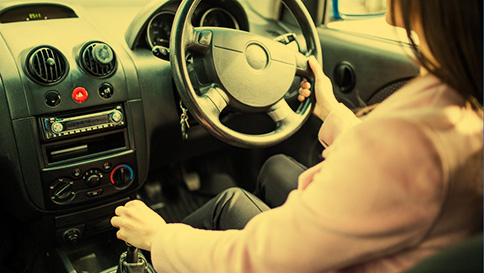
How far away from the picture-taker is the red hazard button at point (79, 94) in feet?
4.40

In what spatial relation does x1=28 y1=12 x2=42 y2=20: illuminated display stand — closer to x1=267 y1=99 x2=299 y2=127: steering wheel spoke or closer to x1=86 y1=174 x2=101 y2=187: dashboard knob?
x1=86 y1=174 x2=101 y2=187: dashboard knob

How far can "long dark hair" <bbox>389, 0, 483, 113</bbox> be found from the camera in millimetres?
608

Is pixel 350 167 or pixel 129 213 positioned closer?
pixel 350 167

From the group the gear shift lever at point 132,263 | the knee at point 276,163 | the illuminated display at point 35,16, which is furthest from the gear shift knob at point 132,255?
the illuminated display at point 35,16

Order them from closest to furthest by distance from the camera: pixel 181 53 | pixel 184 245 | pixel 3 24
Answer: pixel 184 245 → pixel 181 53 → pixel 3 24

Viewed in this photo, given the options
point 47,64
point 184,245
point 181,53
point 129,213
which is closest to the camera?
point 184,245

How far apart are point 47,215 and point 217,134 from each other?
0.64m

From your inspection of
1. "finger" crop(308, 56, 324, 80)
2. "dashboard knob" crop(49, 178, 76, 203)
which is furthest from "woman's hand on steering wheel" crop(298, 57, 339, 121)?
"dashboard knob" crop(49, 178, 76, 203)

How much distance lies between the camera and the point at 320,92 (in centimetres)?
136

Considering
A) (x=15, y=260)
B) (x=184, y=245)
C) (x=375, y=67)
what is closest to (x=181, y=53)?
(x=184, y=245)

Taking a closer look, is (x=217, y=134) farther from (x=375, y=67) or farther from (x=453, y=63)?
(x=375, y=67)

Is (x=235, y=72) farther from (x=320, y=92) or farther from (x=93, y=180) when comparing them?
(x=93, y=180)

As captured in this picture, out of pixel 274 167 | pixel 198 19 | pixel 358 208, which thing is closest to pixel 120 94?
pixel 198 19

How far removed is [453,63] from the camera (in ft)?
2.08
